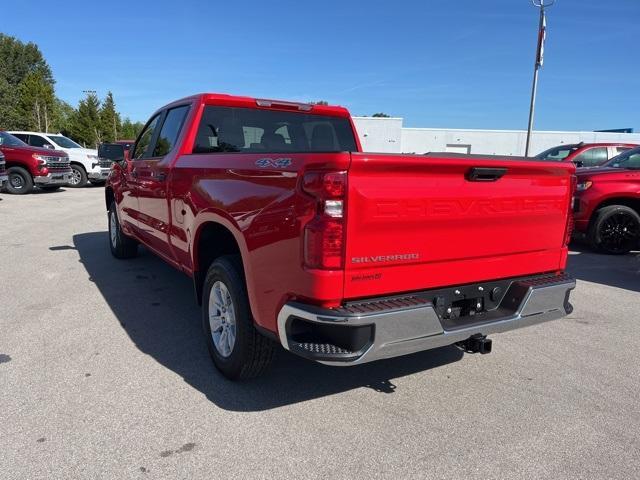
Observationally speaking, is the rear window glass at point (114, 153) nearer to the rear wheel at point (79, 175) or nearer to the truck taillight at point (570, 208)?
the truck taillight at point (570, 208)

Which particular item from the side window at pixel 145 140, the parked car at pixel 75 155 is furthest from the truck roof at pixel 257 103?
the parked car at pixel 75 155

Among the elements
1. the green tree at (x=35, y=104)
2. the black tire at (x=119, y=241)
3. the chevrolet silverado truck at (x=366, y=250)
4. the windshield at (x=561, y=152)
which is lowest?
the black tire at (x=119, y=241)

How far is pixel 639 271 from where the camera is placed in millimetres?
7012

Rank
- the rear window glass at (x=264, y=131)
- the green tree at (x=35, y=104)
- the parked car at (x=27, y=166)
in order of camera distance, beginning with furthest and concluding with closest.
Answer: the green tree at (x=35, y=104) → the parked car at (x=27, y=166) → the rear window glass at (x=264, y=131)

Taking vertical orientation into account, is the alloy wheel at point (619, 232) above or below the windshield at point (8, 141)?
below

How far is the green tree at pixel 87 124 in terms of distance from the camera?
4984 centimetres

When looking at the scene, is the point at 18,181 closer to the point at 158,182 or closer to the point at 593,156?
the point at 158,182

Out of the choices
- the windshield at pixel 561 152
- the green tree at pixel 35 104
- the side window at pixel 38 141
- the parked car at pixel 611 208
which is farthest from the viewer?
the green tree at pixel 35 104

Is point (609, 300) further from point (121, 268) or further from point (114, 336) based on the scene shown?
point (121, 268)

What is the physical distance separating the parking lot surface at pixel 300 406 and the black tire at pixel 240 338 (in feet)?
0.51

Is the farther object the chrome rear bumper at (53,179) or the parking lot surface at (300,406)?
the chrome rear bumper at (53,179)

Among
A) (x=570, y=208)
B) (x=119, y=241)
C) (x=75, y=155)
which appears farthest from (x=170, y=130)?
(x=75, y=155)

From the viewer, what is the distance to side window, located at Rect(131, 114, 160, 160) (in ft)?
17.8

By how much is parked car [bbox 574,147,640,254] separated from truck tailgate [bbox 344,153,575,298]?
531 cm
